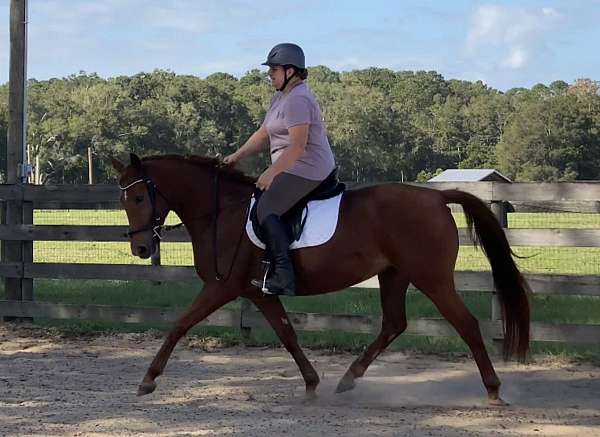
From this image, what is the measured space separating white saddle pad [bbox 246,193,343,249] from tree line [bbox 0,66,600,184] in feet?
196

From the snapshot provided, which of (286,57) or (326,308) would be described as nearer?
(286,57)

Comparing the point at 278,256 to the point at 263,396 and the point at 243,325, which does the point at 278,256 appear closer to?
the point at 263,396

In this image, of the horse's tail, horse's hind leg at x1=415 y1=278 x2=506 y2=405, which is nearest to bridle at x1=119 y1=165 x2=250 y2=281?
horse's hind leg at x1=415 y1=278 x2=506 y2=405

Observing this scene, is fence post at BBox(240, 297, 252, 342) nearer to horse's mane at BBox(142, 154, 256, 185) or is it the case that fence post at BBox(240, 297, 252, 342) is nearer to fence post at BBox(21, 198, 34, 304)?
horse's mane at BBox(142, 154, 256, 185)

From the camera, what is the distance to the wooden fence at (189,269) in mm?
7320

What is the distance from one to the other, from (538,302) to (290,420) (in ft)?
15.9

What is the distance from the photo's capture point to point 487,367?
5848mm

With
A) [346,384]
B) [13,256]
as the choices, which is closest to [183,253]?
[13,256]

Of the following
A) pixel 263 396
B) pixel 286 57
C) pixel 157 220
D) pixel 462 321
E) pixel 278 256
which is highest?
pixel 286 57

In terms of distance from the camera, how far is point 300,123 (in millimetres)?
5730

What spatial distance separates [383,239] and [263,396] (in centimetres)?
146

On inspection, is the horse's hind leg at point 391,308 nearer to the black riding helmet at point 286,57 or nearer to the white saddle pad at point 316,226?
the white saddle pad at point 316,226

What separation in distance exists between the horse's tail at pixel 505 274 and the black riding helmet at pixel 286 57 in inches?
57.3

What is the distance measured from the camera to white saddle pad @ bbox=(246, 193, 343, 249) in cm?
596
